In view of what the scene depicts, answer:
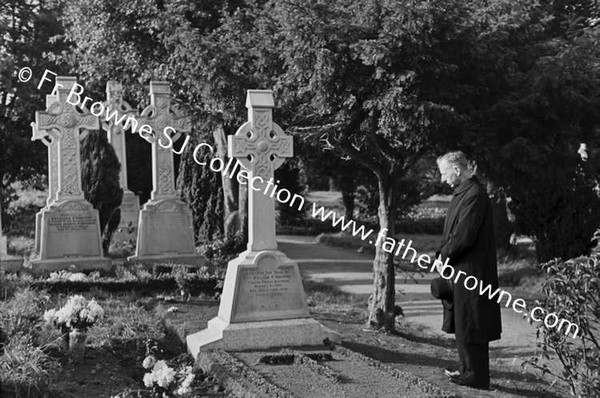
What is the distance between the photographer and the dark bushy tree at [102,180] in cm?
1741

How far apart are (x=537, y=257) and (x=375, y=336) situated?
684 centimetres

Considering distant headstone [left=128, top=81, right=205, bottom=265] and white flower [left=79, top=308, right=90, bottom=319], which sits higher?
distant headstone [left=128, top=81, right=205, bottom=265]

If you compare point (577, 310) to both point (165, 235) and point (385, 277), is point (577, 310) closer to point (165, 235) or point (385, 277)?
point (385, 277)

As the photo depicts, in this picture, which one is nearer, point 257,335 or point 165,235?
point 257,335

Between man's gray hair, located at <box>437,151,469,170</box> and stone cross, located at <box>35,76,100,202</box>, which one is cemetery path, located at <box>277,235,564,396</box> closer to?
man's gray hair, located at <box>437,151,469,170</box>

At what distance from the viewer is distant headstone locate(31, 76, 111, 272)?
13.5m

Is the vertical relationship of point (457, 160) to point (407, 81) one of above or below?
below

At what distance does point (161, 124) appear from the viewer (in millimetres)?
14406

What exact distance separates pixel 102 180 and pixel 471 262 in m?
13.3

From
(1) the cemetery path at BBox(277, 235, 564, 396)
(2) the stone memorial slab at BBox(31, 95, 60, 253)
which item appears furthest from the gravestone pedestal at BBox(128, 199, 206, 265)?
(1) the cemetery path at BBox(277, 235, 564, 396)

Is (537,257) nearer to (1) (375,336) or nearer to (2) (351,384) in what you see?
(1) (375,336)

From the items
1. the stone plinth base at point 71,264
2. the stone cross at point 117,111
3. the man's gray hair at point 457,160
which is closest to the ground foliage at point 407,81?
the man's gray hair at point 457,160

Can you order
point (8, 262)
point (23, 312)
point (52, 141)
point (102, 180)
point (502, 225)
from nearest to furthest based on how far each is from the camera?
point (23, 312) → point (8, 262) → point (52, 141) → point (502, 225) → point (102, 180)

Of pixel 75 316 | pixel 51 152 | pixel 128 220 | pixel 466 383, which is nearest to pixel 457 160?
pixel 466 383
